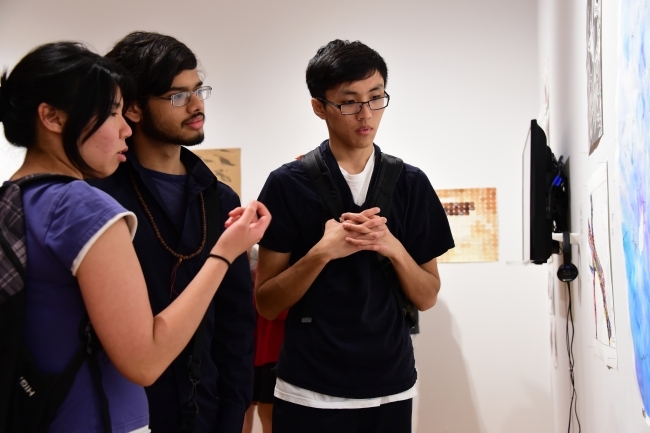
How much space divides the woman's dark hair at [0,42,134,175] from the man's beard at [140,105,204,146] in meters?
0.43

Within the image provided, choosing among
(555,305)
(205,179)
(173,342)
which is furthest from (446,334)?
(173,342)

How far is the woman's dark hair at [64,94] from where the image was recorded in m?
1.20

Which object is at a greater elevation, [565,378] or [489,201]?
[489,201]

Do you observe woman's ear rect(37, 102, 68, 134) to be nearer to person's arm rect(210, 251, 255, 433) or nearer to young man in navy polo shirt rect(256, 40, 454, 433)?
person's arm rect(210, 251, 255, 433)

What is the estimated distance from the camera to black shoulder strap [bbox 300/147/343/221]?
1.93 metres

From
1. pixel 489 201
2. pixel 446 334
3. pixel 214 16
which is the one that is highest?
pixel 214 16

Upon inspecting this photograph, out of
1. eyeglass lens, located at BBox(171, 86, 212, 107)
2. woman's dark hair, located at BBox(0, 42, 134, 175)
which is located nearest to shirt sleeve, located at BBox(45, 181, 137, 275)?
woman's dark hair, located at BBox(0, 42, 134, 175)

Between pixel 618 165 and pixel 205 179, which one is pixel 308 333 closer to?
pixel 205 179

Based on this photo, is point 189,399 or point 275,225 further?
point 275,225

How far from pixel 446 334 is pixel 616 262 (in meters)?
2.91

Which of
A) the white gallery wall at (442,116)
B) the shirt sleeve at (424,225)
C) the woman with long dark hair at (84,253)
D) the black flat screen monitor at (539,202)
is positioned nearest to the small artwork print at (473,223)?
the white gallery wall at (442,116)

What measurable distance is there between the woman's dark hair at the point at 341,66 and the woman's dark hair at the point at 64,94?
0.86 meters

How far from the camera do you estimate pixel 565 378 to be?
9.25 feet

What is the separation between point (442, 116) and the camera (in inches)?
172
